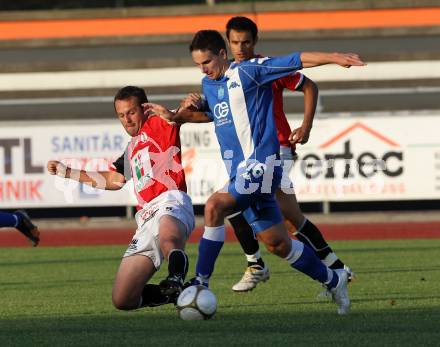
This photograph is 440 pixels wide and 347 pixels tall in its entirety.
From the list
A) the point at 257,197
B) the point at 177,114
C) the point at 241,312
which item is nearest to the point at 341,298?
the point at 241,312

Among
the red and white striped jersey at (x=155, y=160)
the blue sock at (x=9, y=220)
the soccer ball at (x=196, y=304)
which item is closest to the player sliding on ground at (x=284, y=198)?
the red and white striped jersey at (x=155, y=160)

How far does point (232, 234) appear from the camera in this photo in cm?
1870

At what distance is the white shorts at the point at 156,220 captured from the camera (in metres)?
8.03

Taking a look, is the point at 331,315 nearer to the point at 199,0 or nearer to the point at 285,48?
the point at 285,48

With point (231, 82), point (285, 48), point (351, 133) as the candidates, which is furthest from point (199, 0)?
point (231, 82)

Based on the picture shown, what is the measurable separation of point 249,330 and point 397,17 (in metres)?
24.9

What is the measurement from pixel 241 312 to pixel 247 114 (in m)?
1.36

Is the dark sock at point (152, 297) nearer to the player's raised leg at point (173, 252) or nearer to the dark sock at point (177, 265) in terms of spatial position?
the player's raised leg at point (173, 252)

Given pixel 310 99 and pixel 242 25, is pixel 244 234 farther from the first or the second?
pixel 242 25

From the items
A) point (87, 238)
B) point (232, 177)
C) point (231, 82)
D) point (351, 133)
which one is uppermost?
point (231, 82)

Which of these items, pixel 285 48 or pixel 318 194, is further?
pixel 285 48

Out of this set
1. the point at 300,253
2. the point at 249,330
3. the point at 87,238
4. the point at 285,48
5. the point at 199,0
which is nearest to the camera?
the point at 249,330

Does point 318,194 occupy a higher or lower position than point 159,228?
lower

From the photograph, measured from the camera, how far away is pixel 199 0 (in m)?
39.4
